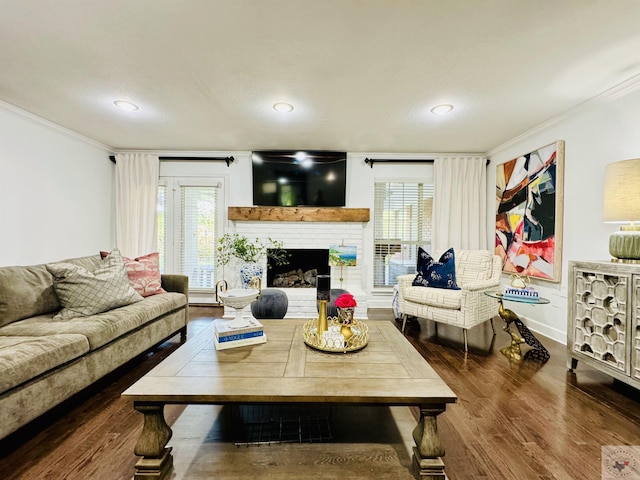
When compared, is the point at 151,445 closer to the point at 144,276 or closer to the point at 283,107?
the point at 144,276

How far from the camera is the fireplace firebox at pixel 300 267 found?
423 centimetres

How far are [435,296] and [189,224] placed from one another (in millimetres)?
3568

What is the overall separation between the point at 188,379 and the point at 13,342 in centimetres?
117

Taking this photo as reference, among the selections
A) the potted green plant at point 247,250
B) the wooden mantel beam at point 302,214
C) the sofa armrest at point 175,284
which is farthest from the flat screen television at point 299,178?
the sofa armrest at point 175,284

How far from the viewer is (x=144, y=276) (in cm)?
277

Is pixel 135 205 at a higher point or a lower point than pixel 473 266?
higher

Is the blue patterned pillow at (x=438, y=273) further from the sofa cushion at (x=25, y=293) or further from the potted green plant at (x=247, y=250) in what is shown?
the sofa cushion at (x=25, y=293)

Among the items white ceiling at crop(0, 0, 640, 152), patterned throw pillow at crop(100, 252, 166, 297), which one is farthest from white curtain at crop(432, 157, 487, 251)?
patterned throw pillow at crop(100, 252, 166, 297)

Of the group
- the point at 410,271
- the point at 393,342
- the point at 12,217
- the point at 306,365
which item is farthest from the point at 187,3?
the point at 410,271

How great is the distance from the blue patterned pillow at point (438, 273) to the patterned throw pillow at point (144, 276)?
2.67 metres

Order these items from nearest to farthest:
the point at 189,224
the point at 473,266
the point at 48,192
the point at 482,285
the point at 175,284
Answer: the point at 482,285, the point at 175,284, the point at 473,266, the point at 48,192, the point at 189,224

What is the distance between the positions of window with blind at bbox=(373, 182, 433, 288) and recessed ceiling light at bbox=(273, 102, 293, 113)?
2024 millimetres

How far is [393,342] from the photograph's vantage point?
1.70m

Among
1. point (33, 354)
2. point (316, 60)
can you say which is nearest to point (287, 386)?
point (33, 354)
